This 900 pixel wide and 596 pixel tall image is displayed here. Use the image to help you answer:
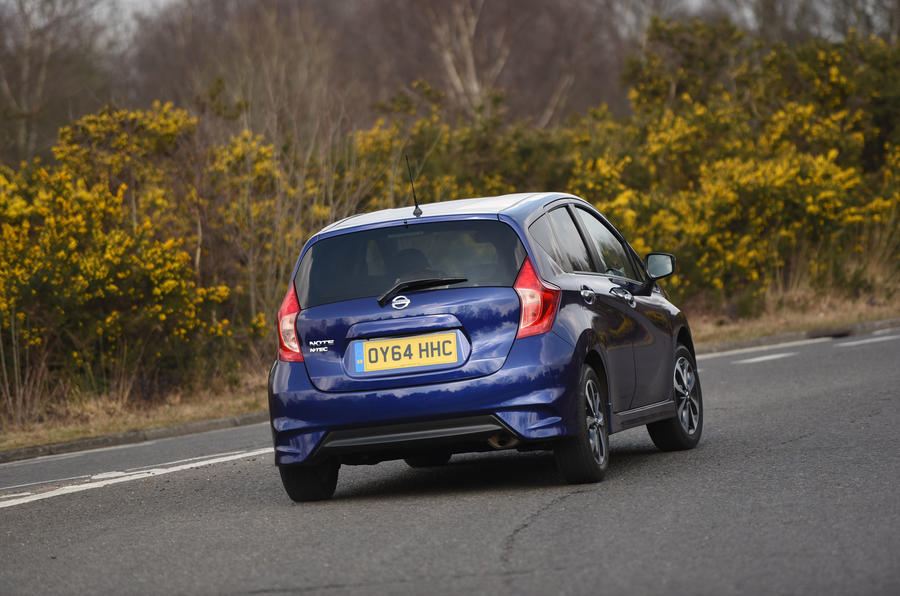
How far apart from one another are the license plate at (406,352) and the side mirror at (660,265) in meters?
2.32

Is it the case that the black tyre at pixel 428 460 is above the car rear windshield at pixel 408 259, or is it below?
below

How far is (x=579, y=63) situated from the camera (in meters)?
55.1

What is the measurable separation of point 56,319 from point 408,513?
990cm

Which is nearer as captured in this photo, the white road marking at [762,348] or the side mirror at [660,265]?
the side mirror at [660,265]

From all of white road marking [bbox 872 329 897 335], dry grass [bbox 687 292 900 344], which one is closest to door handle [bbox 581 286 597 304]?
dry grass [bbox 687 292 900 344]

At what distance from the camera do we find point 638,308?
8953mm

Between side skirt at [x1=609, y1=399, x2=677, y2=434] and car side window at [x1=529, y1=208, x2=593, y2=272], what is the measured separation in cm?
90

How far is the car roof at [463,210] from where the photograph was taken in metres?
7.92

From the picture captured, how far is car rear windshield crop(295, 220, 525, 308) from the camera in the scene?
7.68m

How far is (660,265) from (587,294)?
4.89 feet

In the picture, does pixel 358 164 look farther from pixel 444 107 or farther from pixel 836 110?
pixel 836 110

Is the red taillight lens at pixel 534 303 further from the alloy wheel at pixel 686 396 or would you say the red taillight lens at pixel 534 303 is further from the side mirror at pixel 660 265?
the alloy wheel at pixel 686 396

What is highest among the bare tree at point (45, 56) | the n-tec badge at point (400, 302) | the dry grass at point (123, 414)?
the bare tree at point (45, 56)

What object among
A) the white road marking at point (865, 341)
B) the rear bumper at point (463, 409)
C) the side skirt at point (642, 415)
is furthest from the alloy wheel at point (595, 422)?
the white road marking at point (865, 341)
